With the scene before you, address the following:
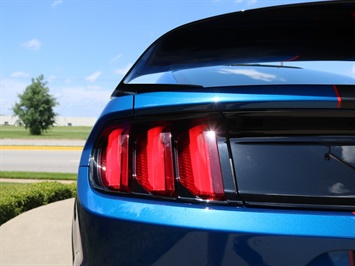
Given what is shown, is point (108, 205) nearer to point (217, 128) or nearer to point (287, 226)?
point (217, 128)

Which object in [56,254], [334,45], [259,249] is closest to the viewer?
→ [259,249]

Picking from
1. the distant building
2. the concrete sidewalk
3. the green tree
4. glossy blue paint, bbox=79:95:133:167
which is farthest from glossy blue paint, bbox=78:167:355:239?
the distant building

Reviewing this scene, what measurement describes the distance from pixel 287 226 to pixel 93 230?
0.66 m

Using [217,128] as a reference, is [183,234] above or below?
below

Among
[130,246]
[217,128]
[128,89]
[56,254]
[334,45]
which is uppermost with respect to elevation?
[334,45]

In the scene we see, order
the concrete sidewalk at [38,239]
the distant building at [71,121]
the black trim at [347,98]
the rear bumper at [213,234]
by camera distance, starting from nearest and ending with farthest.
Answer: the rear bumper at [213,234] < the black trim at [347,98] < the concrete sidewalk at [38,239] < the distant building at [71,121]

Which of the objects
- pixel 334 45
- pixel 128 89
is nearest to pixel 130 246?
pixel 128 89

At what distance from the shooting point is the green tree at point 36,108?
50.8m

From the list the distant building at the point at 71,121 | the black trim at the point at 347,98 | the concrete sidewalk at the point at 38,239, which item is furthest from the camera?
the distant building at the point at 71,121

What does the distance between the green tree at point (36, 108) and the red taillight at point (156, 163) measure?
53.2 m

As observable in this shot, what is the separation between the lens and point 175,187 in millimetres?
1246

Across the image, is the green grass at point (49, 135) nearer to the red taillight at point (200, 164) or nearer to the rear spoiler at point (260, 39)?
the rear spoiler at point (260, 39)

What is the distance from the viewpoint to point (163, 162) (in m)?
1.28

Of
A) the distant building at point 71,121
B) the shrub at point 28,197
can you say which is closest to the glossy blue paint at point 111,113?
the shrub at point 28,197
